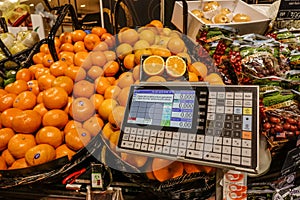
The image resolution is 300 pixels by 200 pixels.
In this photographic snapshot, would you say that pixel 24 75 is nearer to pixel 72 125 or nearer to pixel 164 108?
pixel 72 125

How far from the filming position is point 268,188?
961 millimetres

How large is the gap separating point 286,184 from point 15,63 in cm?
175

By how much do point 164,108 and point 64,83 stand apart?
630 millimetres

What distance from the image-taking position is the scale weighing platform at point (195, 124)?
632 mm

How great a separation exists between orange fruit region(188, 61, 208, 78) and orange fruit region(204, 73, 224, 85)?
0.03 metres

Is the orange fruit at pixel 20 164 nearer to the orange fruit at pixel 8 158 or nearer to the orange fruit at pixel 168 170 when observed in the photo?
the orange fruit at pixel 8 158

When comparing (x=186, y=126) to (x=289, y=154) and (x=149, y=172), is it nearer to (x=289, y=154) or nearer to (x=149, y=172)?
(x=149, y=172)

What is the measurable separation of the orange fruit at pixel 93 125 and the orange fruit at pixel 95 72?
0.90ft

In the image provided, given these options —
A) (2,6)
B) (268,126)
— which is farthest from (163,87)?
(2,6)

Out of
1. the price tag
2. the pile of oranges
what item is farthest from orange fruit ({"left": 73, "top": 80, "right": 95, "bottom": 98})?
the price tag

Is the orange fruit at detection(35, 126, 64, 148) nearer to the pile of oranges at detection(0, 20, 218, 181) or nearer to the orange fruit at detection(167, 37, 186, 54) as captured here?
the pile of oranges at detection(0, 20, 218, 181)

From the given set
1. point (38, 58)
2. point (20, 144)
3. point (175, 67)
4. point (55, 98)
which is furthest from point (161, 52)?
point (38, 58)

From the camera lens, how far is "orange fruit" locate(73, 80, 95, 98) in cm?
112

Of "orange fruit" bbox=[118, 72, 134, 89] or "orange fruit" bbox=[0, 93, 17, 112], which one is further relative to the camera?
"orange fruit" bbox=[0, 93, 17, 112]
